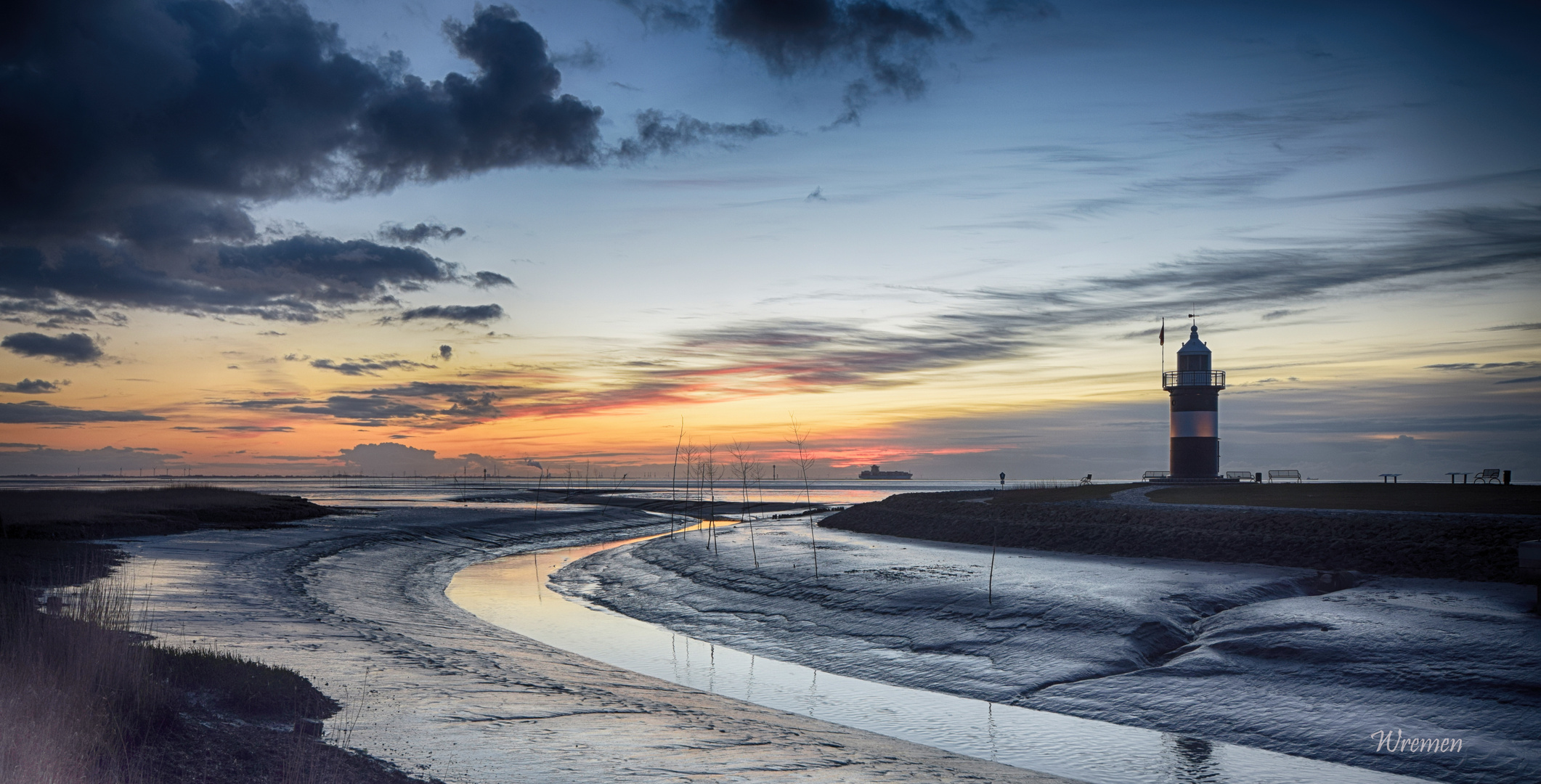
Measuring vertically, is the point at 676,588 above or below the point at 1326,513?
below

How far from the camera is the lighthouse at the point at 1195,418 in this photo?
2088 inches

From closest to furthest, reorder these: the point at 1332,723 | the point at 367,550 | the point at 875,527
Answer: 1. the point at 1332,723
2. the point at 367,550
3. the point at 875,527

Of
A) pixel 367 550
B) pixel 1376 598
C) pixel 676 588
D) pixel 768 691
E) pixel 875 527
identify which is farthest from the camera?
pixel 875 527

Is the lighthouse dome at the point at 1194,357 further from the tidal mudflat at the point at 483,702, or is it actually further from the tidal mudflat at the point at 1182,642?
the tidal mudflat at the point at 483,702

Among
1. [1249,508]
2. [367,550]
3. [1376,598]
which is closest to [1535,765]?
[1376,598]

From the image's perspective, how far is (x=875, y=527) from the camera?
40.9 m

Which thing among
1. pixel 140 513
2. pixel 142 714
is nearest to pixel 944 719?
pixel 142 714

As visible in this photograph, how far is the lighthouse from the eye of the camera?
53.0 metres

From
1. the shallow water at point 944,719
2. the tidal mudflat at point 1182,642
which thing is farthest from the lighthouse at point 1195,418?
the shallow water at point 944,719

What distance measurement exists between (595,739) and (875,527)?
32746mm

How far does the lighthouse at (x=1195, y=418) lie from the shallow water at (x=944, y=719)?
147ft

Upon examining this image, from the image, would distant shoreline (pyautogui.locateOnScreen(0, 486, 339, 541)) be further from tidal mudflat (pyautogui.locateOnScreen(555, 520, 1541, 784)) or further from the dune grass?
the dune grass

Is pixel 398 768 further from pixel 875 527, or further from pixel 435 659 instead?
pixel 875 527

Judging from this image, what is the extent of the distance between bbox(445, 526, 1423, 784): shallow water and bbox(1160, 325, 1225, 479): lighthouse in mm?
44878
